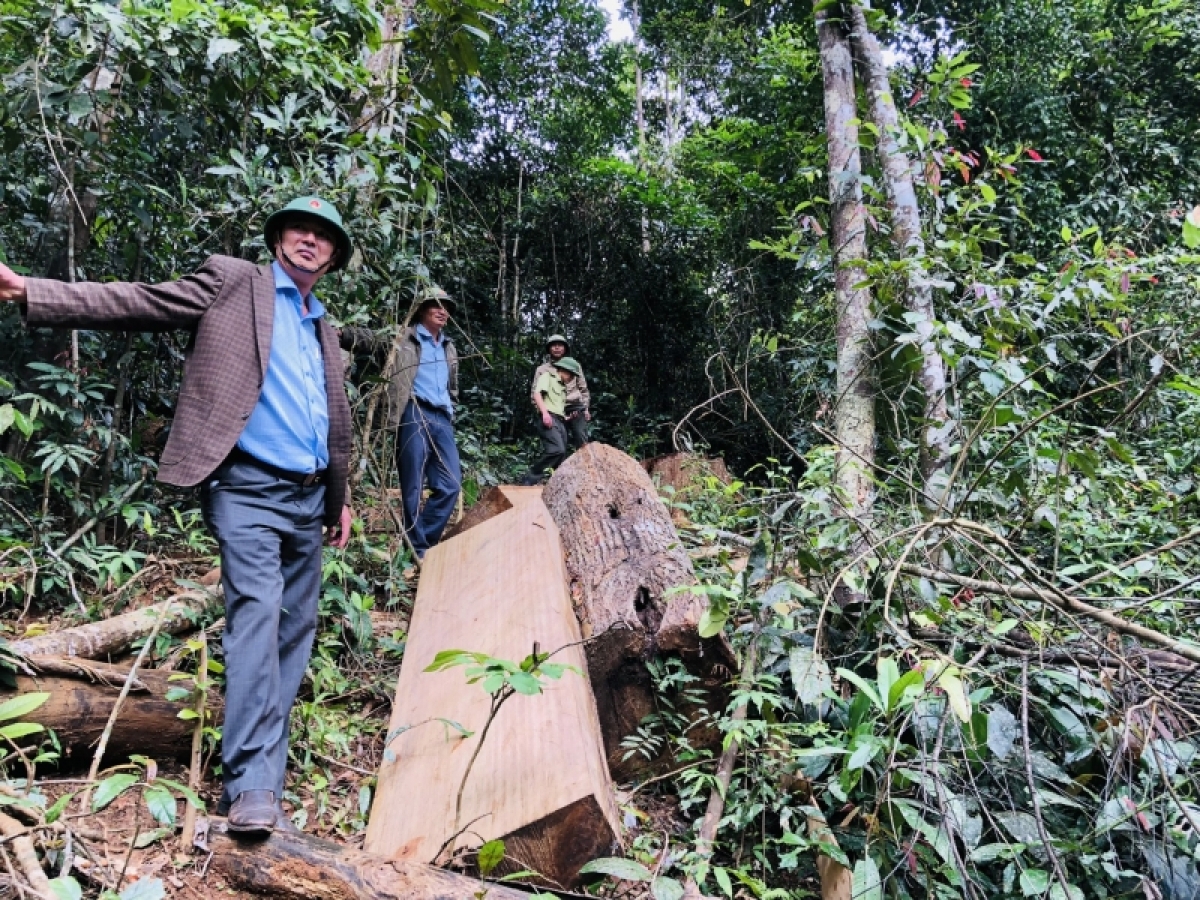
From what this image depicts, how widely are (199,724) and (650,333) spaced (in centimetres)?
998

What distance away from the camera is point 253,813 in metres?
1.91

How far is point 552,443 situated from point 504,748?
5950 millimetres

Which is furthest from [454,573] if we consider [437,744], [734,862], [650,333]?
[650,333]

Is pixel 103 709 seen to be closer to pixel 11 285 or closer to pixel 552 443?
pixel 11 285

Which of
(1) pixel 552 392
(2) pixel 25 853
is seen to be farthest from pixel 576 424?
(2) pixel 25 853

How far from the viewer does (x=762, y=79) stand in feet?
34.4

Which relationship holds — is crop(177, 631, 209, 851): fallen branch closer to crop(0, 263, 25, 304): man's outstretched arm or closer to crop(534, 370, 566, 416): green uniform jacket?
crop(0, 263, 25, 304): man's outstretched arm

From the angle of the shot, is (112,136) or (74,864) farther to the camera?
(112,136)

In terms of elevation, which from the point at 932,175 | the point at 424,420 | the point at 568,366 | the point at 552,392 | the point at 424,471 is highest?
the point at 932,175

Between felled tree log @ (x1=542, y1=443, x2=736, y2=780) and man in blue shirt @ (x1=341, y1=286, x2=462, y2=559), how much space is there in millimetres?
950

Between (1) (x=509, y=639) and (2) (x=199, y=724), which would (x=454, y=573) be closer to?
(1) (x=509, y=639)

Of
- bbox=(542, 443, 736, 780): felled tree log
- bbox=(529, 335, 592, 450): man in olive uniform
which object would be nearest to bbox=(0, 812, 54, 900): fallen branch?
bbox=(542, 443, 736, 780): felled tree log

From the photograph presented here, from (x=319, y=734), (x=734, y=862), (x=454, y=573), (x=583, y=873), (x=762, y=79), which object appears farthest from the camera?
(x=762, y=79)

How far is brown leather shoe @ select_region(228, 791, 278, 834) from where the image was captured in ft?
6.19
